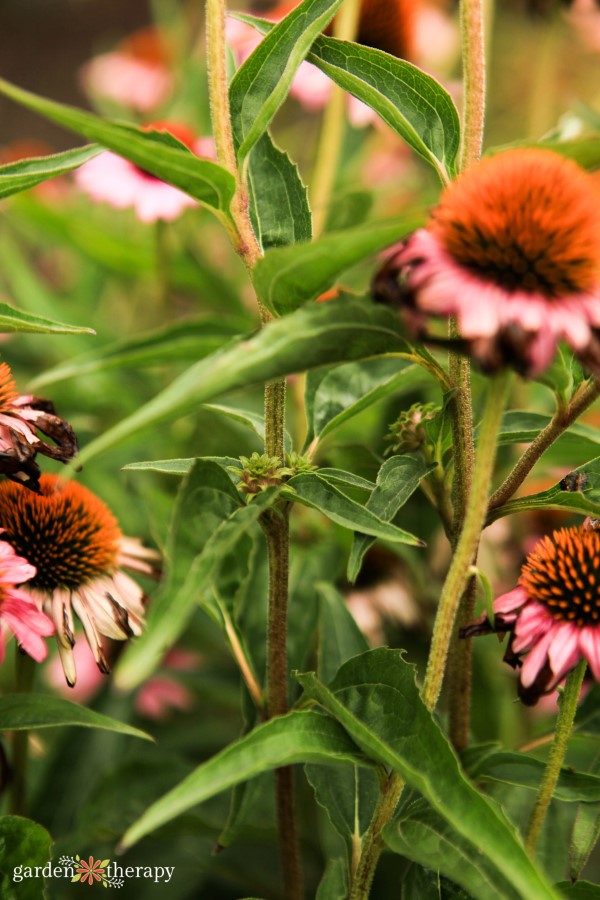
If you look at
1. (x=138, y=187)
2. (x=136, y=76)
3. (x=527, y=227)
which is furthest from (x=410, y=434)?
(x=136, y=76)

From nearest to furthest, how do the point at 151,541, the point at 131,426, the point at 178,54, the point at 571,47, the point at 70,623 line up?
the point at 131,426 → the point at 70,623 → the point at 151,541 → the point at 178,54 → the point at 571,47

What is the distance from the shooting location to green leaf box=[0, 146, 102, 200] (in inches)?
20.1

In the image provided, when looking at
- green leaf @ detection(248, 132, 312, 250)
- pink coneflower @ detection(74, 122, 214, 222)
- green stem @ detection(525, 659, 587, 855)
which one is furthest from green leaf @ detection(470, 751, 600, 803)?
pink coneflower @ detection(74, 122, 214, 222)

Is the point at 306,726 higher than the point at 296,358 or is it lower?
lower

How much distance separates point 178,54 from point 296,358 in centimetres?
129

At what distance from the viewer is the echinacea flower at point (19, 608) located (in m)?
0.50

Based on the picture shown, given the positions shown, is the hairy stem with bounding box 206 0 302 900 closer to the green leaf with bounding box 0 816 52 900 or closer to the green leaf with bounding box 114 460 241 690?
the green leaf with bounding box 114 460 241 690

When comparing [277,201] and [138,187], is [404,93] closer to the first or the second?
[277,201]

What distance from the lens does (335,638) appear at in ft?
2.15

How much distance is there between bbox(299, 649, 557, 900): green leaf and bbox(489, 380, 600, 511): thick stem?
119 millimetres

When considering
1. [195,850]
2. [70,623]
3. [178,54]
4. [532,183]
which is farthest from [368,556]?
[178,54]

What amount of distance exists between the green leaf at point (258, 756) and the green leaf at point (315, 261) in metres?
0.20

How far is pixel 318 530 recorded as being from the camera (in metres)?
0.91

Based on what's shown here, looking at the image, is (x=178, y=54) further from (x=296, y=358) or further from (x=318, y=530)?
(x=296, y=358)
